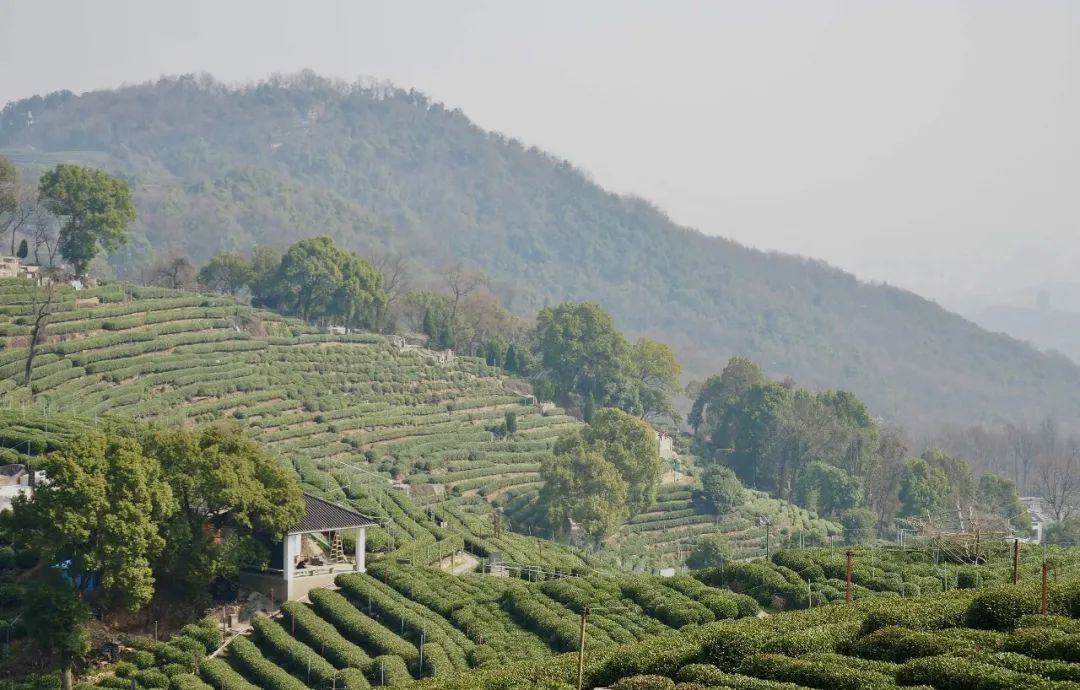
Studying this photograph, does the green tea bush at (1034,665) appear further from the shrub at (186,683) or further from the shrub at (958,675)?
the shrub at (186,683)

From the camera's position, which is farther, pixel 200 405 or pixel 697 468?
pixel 697 468

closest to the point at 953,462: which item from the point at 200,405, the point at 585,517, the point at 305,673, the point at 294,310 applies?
the point at 585,517

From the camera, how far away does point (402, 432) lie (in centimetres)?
7444

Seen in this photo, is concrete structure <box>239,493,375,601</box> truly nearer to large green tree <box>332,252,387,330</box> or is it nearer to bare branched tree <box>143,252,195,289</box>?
large green tree <box>332,252,387,330</box>

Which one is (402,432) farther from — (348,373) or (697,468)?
(697,468)

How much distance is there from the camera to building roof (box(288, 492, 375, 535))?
43769 millimetres

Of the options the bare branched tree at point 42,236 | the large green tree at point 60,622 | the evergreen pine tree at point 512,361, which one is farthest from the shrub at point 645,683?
the evergreen pine tree at point 512,361

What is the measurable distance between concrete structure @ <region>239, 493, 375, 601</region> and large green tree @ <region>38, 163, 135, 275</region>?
4098 cm

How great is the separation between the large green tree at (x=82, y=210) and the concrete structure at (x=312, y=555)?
41.0 m

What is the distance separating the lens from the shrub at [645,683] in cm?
2492

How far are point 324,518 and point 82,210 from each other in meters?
43.9

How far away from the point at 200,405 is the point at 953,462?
59879mm

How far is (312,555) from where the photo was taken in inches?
1780

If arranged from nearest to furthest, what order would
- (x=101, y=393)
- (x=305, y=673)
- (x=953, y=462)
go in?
(x=305, y=673)
(x=101, y=393)
(x=953, y=462)
